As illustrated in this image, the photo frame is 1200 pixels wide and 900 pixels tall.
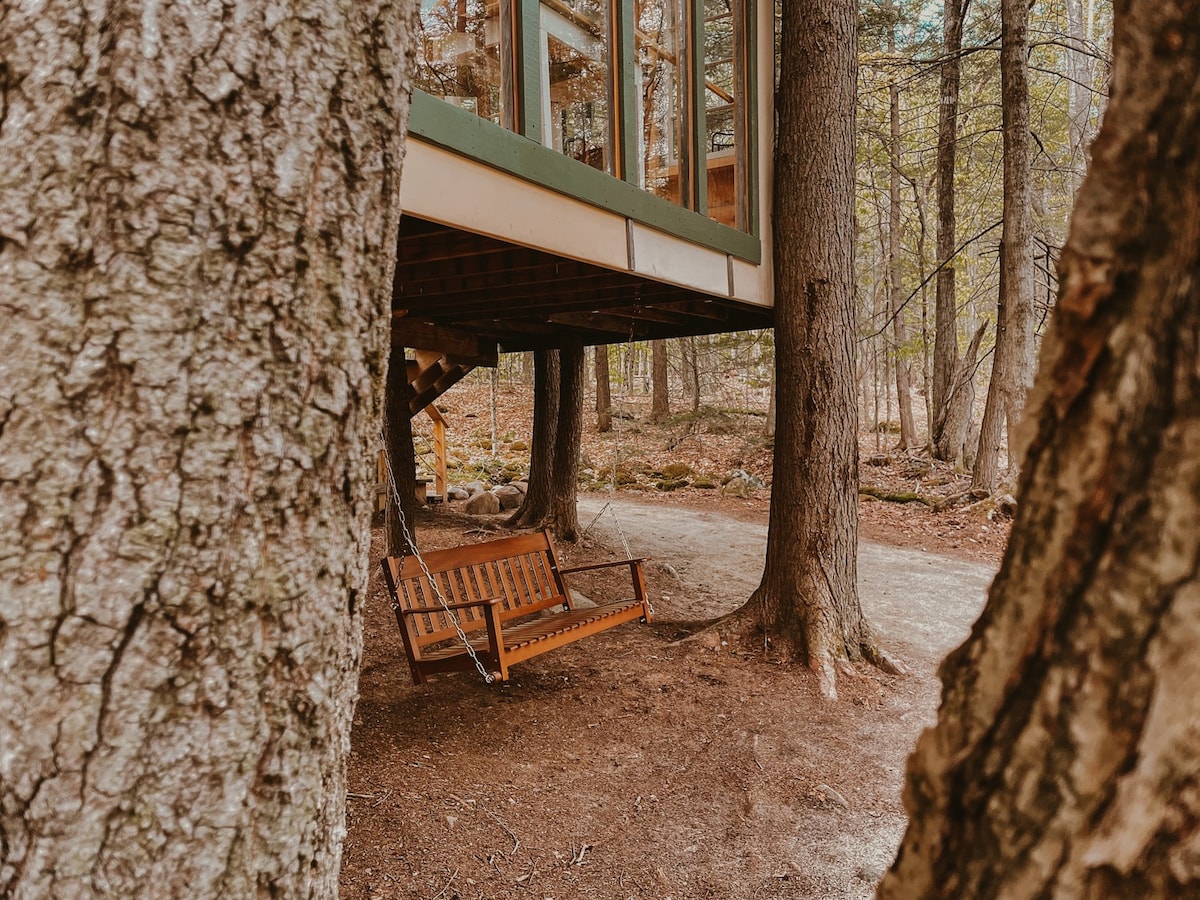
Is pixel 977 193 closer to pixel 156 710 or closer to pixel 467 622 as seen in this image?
pixel 467 622

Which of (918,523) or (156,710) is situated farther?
(918,523)

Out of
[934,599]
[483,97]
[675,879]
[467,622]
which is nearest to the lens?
[675,879]

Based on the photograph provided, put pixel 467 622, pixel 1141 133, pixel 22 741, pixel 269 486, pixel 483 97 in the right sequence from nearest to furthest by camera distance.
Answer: pixel 1141 133
pixel 22 741
pixel 269 486
pixel 483 97
pixel 467 622

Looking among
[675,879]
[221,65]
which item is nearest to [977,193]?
[675,879]

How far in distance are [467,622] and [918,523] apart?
733 cm

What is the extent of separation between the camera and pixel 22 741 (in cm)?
116

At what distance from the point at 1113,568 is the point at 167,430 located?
3.86ft

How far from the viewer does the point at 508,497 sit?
1238 centimetres

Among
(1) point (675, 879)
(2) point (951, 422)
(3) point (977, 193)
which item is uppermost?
(3) point (977, 193)

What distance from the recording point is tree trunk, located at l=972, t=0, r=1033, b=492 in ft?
33.0

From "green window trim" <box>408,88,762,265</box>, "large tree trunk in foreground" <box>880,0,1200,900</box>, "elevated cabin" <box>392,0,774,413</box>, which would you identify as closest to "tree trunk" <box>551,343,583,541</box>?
"elevated cabin" <box>392,0,774,413</box>

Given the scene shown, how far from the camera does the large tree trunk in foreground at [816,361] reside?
5.52 m

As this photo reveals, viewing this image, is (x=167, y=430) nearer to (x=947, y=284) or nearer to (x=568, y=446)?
(x=568, y=446)

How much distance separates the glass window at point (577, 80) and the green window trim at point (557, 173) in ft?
0.71
